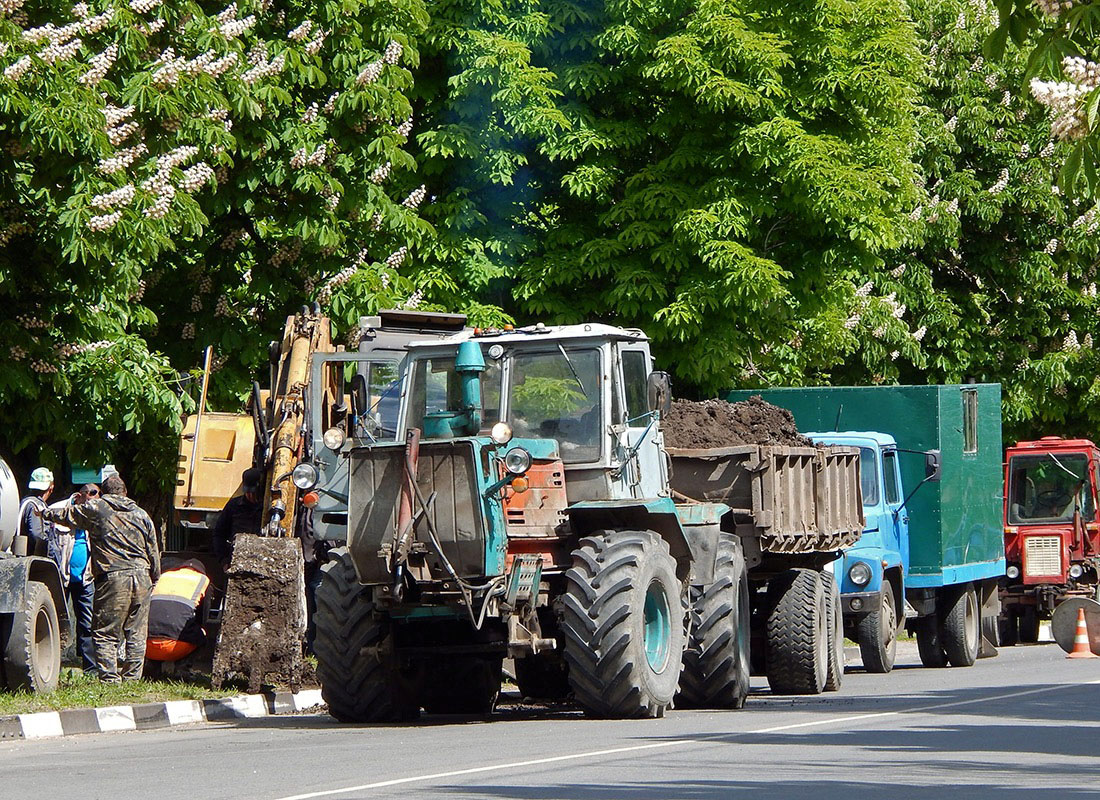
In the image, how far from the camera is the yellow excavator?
16234mm

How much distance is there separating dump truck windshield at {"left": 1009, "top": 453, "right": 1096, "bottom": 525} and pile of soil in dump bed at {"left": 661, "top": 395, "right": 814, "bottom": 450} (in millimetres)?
13324

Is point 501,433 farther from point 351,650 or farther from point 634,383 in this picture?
point 351,650

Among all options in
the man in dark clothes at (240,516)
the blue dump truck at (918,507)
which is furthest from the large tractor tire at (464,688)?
the blue dump truck at (918,507)

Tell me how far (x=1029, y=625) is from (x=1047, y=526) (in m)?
1.94

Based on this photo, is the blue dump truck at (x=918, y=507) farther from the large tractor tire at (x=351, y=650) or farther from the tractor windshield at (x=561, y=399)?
the large tractor tire at (x=351, y=650)

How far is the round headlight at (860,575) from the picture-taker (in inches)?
797

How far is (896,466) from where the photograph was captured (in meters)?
22.0

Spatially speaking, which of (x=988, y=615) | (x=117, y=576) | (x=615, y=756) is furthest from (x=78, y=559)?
(x=988, y=615)

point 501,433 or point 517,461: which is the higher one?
point 501,433

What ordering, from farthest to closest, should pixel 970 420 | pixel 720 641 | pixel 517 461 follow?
pixel 970 420 → pixel 720 641 → pixel 517 461

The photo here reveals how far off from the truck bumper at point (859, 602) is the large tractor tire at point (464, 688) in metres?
5.56

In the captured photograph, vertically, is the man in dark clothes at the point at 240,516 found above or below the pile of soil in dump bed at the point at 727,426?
below

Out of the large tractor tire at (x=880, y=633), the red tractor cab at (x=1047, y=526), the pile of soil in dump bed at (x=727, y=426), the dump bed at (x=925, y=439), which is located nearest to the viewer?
the pile of soil in dump bed at (x=727, y=426)

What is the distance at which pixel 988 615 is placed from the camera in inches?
1016
